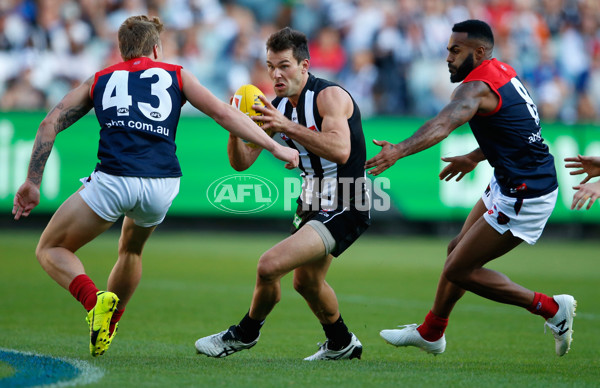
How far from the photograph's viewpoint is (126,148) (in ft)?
17.9

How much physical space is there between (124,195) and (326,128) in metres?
1.48

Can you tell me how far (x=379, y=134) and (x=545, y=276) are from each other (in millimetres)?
5491

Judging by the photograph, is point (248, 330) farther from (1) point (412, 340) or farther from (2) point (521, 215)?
(2) point (521, 215)

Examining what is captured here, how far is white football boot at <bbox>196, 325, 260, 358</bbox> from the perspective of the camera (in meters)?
5.96

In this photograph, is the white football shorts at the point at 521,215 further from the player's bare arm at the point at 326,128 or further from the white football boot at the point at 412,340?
the player's bare arm at the point at 326,128

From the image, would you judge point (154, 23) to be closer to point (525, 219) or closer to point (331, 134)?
point (331, 134)

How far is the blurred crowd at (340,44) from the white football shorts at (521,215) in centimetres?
1093

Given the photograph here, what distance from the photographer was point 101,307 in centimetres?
520

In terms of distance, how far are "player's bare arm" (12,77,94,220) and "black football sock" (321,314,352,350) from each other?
2332 millimetres

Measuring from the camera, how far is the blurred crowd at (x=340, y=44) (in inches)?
658

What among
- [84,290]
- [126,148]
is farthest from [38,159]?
[84,290]

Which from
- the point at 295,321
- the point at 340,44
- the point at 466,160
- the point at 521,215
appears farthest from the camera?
the point at 340,44

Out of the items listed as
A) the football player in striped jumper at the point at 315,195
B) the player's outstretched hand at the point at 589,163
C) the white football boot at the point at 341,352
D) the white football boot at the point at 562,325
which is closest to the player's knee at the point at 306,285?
the football player in striped jumper at the point at 315,195

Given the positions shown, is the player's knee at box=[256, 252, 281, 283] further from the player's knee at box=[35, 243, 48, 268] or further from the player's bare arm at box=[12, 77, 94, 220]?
the player's bare arm at box=[12, 77, 94, 220]
